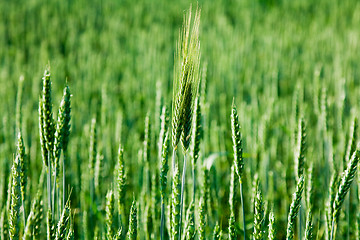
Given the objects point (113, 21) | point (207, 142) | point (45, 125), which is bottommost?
point (45, 125)

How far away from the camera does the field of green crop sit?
107 centimetres

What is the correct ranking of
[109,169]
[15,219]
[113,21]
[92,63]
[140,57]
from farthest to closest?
[113,21]
[140,57]
[92,63]
[109,169]
[15,219]

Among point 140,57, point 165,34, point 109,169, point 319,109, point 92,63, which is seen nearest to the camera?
point 319,109

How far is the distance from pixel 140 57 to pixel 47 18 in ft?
7.68

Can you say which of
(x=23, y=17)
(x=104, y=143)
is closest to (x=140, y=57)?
(x=104, y=143)

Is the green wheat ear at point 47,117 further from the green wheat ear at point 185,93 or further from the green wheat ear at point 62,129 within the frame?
the green wheat ear at point 185,93

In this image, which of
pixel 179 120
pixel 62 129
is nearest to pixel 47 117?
pixel 62 129

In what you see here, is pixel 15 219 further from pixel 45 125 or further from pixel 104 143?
pixel 104 143

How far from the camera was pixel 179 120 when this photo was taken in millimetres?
1036

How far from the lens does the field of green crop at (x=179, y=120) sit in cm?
107

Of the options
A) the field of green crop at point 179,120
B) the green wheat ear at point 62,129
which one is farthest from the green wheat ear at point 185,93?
the green wheat ear at point 62,129

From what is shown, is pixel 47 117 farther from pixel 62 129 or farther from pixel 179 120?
pixel 179 120

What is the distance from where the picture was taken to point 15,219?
989 millimetres

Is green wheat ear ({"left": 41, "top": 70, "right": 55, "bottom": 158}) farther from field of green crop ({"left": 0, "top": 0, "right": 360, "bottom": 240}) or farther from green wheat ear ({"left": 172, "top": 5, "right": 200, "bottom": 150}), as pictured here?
green wheat ear ({"left": 172, "top": 5, "right": 200, "bottom": 150})
